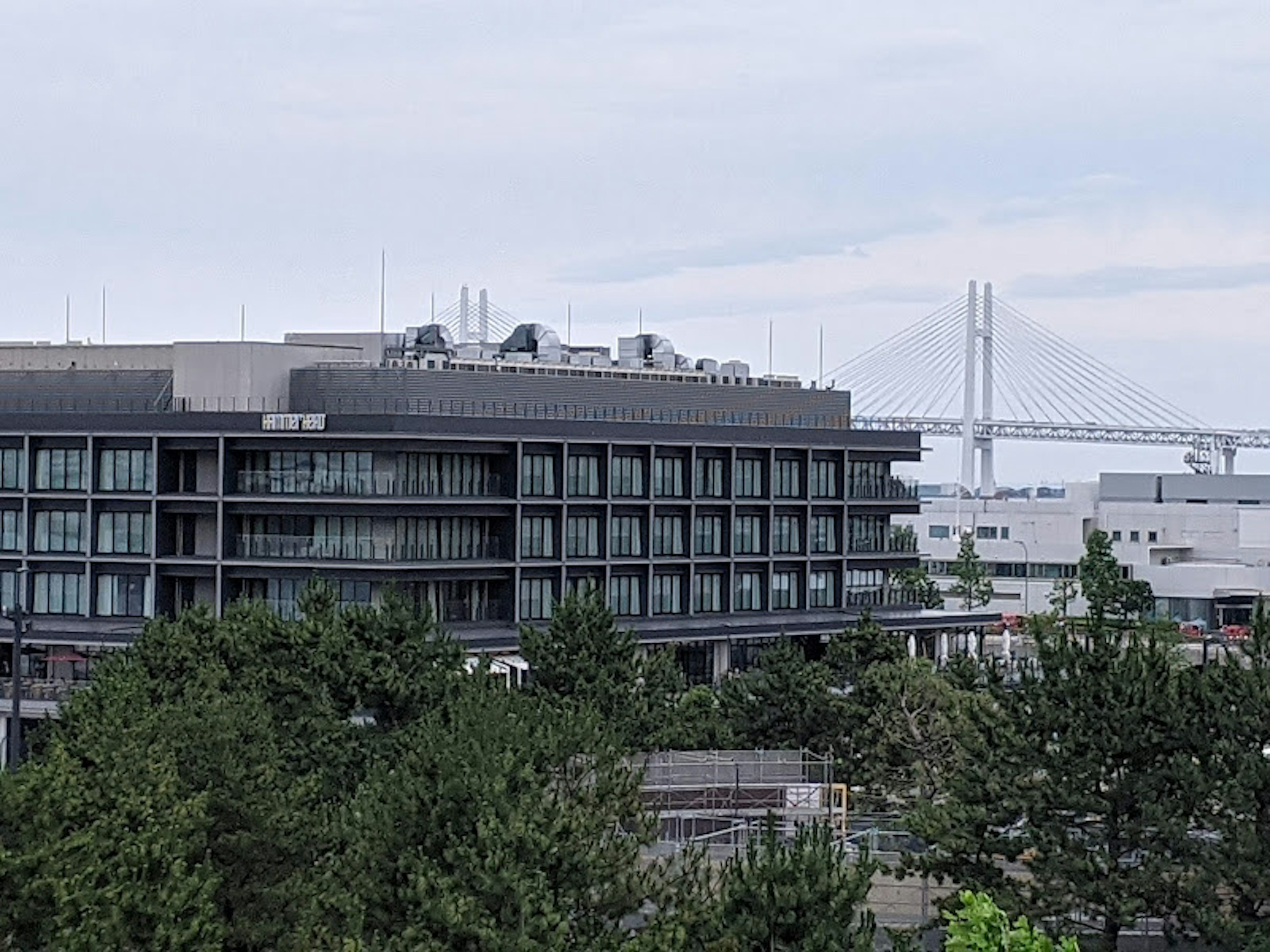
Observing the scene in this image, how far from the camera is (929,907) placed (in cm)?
5166

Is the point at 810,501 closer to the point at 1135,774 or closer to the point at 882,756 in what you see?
the point at 882,756

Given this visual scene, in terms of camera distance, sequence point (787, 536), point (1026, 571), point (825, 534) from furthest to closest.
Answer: point (1026, 571) < point (825, 534) < point (787, 536)

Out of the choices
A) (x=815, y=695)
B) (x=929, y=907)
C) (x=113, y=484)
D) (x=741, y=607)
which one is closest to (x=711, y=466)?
(x=741, y=607)

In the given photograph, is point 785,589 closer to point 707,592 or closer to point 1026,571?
point 707,592

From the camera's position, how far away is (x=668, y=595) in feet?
345

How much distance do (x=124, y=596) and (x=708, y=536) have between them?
25843 millimetres

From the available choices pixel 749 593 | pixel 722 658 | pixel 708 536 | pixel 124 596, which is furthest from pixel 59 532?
pixel 749 593

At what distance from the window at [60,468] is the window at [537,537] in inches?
729

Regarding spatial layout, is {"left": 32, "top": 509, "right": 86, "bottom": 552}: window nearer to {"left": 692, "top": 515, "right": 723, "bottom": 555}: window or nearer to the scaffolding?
{"left": 692, "top": 515, "right": 723, "bottom": 555}: window

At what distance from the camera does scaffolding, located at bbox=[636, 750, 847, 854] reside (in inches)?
2124

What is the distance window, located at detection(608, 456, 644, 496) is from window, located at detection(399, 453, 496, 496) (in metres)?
6.65

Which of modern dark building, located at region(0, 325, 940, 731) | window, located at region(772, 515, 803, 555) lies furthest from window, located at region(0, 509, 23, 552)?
window, located at region(772, 515, 803, 555)

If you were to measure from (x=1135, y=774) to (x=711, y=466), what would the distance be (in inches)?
2455

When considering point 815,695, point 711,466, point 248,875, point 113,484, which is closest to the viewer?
point 248,875
